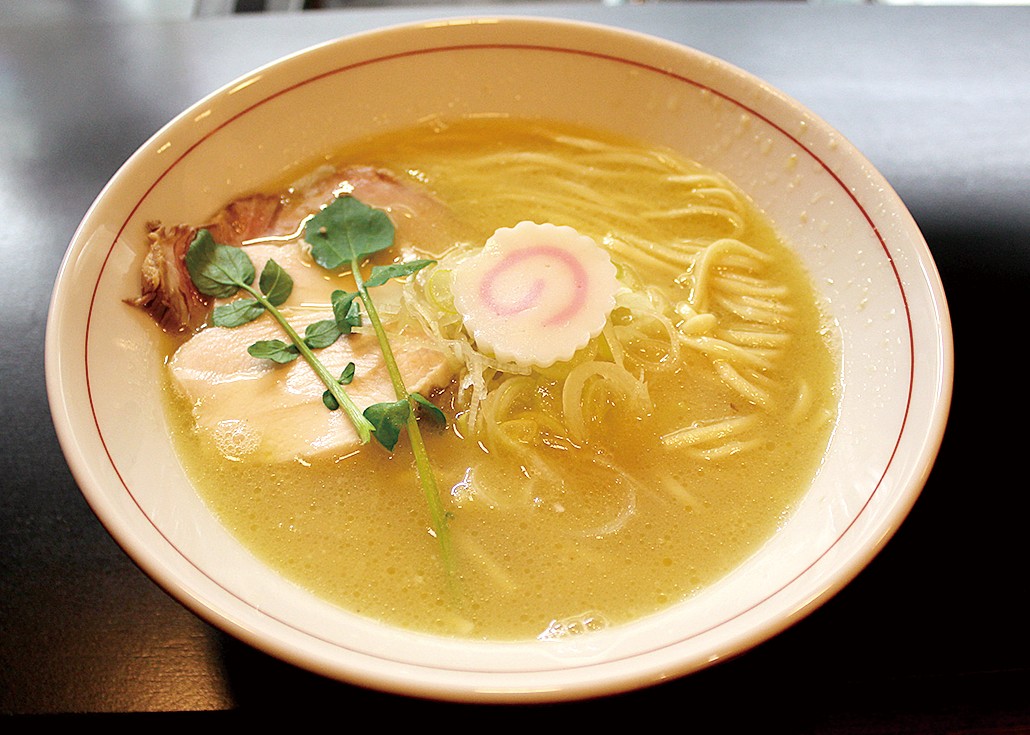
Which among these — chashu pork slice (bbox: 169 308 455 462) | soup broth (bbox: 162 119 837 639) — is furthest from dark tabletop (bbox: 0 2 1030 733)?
chashu pork slice (bbox: 169 308 455 462)

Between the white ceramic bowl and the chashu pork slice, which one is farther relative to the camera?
the chashu pork slice

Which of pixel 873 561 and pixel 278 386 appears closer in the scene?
pixel 873 561

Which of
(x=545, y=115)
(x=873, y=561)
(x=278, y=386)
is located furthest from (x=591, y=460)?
(x=545, y=115)

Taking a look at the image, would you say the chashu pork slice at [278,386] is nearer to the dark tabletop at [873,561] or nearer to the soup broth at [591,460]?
the soup broth at [591,460]

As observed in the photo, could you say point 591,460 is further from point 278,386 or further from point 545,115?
point 545,115

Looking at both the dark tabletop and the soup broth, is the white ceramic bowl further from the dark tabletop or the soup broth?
the dark tabletop

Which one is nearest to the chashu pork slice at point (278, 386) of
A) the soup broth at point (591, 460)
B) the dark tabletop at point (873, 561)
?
the soup broth at point (591, 460)
